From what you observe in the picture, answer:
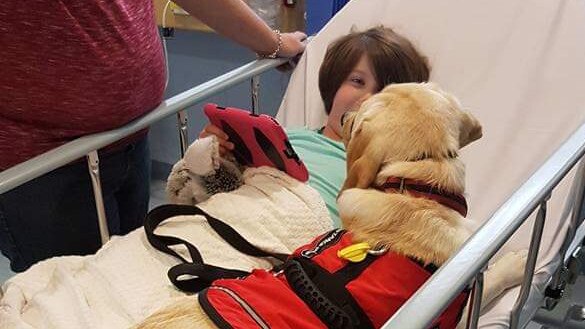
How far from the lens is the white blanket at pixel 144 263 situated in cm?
106

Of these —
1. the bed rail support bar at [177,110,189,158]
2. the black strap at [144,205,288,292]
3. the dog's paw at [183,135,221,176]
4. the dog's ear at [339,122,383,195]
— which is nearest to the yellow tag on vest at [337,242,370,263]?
the dog's ear at [339,122,383,195]

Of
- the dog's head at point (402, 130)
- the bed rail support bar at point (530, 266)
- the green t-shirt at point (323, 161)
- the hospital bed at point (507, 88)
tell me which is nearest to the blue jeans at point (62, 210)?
the green t-shirt at point (323, 161)

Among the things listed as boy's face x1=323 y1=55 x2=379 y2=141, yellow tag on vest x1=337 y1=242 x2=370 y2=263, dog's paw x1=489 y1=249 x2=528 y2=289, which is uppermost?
boy's face x1=323 y1=55 x2=379 y2=141

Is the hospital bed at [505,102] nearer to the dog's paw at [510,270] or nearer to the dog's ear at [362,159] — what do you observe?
the dog's paw at [510,270]

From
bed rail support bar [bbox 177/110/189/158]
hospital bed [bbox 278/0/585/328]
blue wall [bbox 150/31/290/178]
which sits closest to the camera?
hospital bed [bbox 278/0/585/328]

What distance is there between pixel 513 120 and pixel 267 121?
0.56m

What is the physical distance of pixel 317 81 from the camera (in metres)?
1.82

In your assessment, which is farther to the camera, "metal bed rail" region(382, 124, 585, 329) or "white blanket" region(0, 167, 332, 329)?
"white blanket" region(0, 167, 332, 329)

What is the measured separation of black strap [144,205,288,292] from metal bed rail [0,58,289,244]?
0.11 meters

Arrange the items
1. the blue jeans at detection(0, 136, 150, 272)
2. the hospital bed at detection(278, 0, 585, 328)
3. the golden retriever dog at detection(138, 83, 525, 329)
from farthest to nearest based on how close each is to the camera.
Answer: the hospital bed at detection(278, 0, 585, 328)
the blue jeans at detection(0, 136, 150, 272)
the golden retriever dog at detection(138, 83, 525, 329)

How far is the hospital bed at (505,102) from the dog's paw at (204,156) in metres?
0.08

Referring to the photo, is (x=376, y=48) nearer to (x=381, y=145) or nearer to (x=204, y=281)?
(x=381, y=145)

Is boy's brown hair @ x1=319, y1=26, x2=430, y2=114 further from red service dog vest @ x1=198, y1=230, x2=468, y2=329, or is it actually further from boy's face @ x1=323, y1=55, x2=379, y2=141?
red service dog vest @ x1=198, y1=230, x2=468, y2=329

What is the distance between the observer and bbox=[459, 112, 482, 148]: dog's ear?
1.18 m
